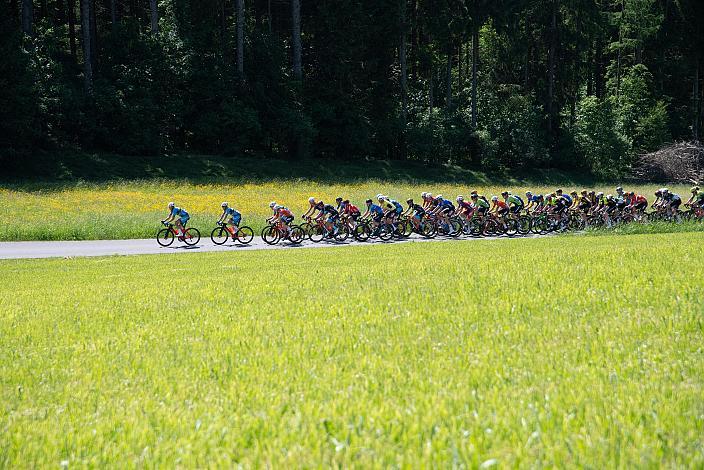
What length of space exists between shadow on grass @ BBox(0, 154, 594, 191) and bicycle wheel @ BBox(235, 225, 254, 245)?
14455mm

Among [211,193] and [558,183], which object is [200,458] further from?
[558,183]

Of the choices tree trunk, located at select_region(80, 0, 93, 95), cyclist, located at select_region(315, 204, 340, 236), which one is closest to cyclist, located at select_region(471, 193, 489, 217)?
cyclist, located at select_region(315, 204, 340, 236)

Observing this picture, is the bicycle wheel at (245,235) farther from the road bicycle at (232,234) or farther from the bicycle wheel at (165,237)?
the bicycle wheel at (165,237)

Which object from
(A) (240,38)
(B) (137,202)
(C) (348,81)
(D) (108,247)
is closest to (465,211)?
(D) (108,247)

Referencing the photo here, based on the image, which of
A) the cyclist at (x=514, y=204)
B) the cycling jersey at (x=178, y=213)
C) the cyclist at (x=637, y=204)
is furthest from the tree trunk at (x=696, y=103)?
the cycling jersey at (x=178, y=213)

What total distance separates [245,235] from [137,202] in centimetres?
932

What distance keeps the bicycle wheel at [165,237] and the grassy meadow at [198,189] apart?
229 centimetres

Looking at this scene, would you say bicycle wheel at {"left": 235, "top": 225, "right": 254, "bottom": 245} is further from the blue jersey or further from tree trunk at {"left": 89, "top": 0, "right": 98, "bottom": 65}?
tree trunk at {"left": 89, "top": 0, "right": 98, "bottom": 65}

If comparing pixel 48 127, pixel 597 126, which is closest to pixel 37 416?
pixel 48 127

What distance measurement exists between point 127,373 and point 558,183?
191 ft

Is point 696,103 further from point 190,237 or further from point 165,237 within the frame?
point 165,237

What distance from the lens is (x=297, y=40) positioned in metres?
57.0

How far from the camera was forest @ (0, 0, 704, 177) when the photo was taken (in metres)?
48.1

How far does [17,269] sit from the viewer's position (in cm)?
1795
